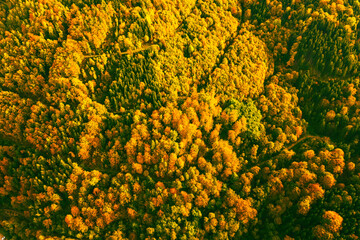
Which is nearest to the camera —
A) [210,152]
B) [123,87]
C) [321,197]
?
[321,197]

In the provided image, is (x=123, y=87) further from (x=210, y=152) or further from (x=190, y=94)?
(x=210, y=152)

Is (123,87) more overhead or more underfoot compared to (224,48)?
more underfoot

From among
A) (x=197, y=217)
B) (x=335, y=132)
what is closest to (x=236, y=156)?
(x=197, y=217)

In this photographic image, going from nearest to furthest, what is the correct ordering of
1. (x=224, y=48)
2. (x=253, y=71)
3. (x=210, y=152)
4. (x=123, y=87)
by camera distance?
(x=210, y=152), (x=123, y=87), (x=253, y=71), (x=224, y=48)

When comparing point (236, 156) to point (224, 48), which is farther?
point (224, 48)

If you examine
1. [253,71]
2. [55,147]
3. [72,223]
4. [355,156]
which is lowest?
[72,223]

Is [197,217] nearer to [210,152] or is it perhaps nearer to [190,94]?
[210,152]
